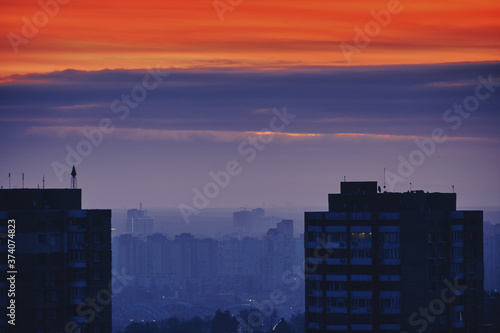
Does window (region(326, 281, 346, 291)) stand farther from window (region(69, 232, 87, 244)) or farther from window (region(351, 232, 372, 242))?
window (region(69, 232, 87, 244))

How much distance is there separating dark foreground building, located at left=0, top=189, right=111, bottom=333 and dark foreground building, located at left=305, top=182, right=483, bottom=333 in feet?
44.1

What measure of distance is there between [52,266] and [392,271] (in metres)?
20.5

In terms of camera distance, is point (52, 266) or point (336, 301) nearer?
point (52, 266)

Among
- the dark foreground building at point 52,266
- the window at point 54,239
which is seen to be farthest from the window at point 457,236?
the window at point 54,239

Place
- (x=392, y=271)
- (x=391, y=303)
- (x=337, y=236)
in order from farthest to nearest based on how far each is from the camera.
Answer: (x=337, y=236), (x=392, y=271), (x=391, y=303)

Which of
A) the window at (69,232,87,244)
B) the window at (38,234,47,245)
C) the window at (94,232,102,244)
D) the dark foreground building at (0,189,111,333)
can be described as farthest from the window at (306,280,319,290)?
the window at (38,234,47,245)

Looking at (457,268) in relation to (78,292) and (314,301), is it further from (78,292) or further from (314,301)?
(78,292)

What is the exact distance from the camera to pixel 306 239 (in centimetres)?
8344

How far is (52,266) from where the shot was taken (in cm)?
7650

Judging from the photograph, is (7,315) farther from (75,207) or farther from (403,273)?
(403,273)

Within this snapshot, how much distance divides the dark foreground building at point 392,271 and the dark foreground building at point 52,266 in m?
13.4

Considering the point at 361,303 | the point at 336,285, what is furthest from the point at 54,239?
the point at 361,303

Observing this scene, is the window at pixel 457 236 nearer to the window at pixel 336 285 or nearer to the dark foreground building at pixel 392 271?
the dark foreground building at pixel 392 271

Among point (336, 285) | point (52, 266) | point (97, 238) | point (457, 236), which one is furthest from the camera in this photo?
point (457, 236)
